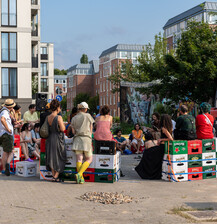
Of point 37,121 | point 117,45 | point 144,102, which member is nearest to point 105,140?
point 37,121

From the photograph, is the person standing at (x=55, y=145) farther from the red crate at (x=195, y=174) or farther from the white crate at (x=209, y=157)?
the white crate at (x=209, y=157)

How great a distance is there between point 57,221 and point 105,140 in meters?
4.45

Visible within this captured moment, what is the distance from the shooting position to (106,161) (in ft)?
34.1

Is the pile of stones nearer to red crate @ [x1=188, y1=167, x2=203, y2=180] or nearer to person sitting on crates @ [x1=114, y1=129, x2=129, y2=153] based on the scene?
red crate @ [x1=188, y1=167, x2=203, y2=180]

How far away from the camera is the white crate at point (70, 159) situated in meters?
10.6

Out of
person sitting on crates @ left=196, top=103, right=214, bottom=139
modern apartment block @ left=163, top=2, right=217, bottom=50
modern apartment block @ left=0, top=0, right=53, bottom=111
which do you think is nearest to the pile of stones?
person sitting on crates @ left=196, top=103, right=214, bottom=139

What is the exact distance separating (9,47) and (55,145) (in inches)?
1264

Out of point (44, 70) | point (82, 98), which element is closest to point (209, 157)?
point (44, 70)

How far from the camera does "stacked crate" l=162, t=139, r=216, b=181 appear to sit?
10502 mm

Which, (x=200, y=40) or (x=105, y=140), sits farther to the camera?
(x=200, y=40)

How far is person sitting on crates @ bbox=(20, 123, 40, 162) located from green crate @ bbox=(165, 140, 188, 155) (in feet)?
16.8

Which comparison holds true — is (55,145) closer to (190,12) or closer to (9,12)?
(9,12)

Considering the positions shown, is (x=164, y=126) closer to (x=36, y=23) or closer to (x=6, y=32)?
(x=6, y=32)

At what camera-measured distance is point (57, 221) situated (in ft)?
21.0
